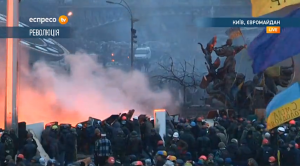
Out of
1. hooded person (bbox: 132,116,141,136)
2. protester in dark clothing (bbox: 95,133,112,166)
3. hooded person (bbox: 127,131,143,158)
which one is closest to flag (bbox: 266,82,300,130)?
hooded person (bbox: 127,131,143,158)

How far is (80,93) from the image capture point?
20984mm

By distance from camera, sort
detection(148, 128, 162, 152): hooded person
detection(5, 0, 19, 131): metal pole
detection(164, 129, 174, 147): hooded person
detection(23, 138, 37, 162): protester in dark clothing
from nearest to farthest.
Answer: detection(23, 138, 37, 162): protester in dark clothing, detection(148, 128, 162, 152): hooded person, detection(5, 0, 19, 131): metal pole, detection(164, 129, 174, 147): hooded person

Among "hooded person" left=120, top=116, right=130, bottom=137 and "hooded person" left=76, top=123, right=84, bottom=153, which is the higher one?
"hooded person" left=120, top=116, right=130, bottom=137

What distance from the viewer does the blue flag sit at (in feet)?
55.9

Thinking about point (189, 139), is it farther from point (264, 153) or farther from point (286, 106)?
point (286, 106)

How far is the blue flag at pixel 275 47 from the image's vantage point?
671 inches

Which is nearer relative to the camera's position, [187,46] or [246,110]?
[246,110]

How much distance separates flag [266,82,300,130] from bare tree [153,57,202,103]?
47.4 feet

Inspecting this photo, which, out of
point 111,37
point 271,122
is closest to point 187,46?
point 111,37

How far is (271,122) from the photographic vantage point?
9.27m

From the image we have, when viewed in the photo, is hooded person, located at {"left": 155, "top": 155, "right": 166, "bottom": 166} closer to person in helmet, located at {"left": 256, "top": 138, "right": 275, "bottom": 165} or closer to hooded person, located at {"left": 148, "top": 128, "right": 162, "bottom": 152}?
person in helmet, located at {"left": 256, "top": 138, "right": 275, "bottom": 165}

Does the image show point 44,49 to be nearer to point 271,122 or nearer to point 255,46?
point 255,46

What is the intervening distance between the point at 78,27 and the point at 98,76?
13.1 feet

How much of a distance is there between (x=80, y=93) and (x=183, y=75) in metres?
5.41
